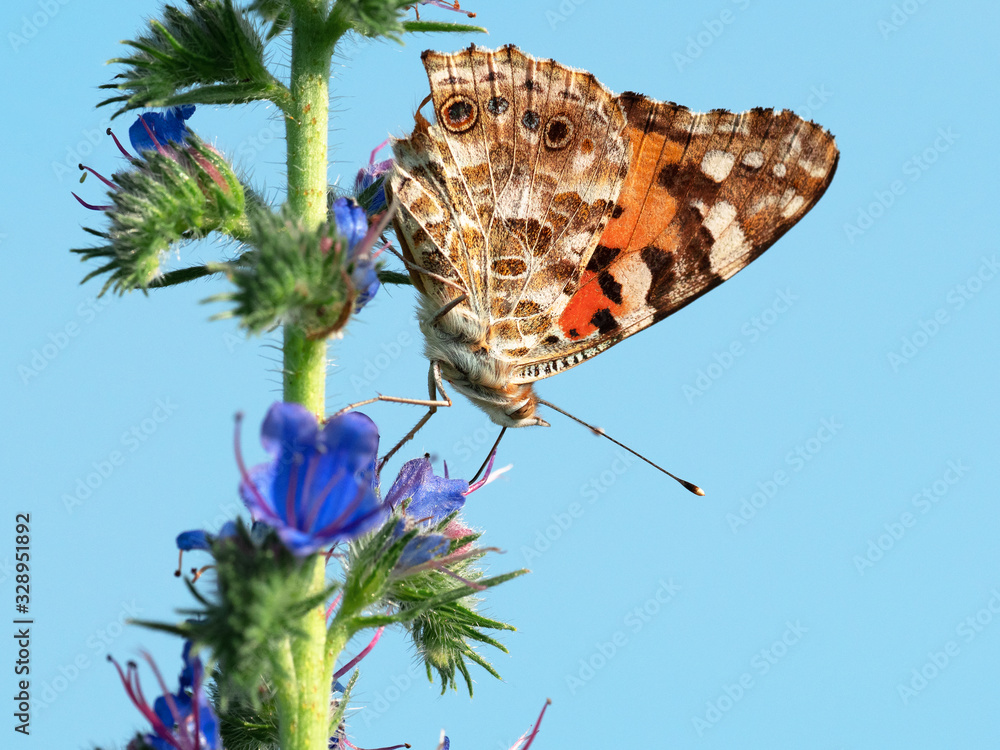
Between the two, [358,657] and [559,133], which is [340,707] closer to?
[358,657]

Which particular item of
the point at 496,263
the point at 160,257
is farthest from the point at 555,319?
the point at 160,257

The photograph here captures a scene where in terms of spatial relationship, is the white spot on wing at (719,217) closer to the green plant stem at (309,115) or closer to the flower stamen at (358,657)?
the green plant stem at (309,115)

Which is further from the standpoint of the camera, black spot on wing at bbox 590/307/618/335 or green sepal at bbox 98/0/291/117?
black spot on wing at bbox 590/307/618/335

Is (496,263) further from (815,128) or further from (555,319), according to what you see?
(815,128)

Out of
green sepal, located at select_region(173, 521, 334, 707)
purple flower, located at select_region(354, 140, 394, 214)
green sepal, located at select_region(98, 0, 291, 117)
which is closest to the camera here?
green sepal, located at select_region(173, 521, 334, 707)

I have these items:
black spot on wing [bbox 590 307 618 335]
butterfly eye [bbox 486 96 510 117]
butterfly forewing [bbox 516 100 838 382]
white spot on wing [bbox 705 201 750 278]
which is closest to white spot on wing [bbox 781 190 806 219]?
butterfly forewing [bbox 516 100 838 382]

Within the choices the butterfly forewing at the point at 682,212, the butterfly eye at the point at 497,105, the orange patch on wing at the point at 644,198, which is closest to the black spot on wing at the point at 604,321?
the butterfly forewing at the point at 682,212

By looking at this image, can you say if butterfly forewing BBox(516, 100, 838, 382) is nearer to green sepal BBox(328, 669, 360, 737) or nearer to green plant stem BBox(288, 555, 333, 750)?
green sepal BBox(328, 669, 360, 737)
